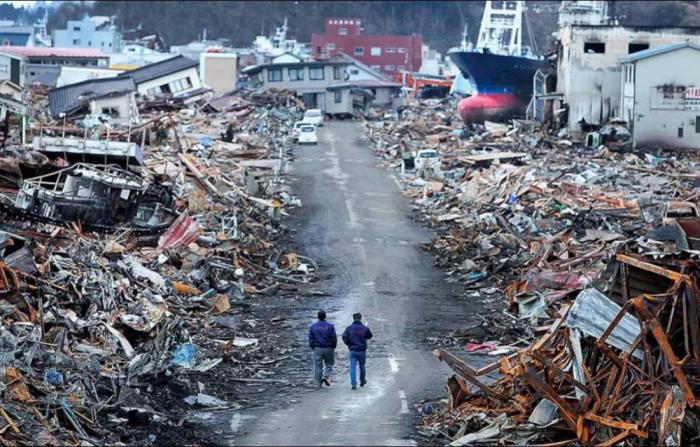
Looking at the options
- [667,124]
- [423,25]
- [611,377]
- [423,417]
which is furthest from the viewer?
[423,25]

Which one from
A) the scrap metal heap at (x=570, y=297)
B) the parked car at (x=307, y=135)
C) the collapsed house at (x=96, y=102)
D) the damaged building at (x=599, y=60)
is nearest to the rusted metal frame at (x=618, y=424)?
the scrap metal heap at (x=570, y=297)

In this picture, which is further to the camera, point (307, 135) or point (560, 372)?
point (307, 135)

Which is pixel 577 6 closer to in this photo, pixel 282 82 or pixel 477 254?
pixel 282 82

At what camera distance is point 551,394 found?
12.6 metres

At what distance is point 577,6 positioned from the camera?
210 ft

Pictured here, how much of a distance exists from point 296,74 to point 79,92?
24.7 m

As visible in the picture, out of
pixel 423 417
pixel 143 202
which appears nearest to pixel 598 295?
pixel 423 417

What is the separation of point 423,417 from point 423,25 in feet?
443

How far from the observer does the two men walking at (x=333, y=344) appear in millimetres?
15023

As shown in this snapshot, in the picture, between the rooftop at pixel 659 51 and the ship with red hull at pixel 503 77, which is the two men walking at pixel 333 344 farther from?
the ship with red hull at pixel 503 77

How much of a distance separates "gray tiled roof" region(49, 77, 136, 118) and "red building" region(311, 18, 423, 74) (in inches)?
1862

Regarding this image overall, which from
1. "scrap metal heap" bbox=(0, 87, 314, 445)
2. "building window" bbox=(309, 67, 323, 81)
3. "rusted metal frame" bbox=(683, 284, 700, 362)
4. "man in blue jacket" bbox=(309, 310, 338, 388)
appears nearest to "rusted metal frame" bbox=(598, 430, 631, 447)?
"rusted metal frame" bbox=(683, 284, 700, 362)

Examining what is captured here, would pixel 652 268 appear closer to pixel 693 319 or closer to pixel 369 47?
pixel 693 319

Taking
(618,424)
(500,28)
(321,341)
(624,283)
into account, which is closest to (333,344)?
(321,341)
